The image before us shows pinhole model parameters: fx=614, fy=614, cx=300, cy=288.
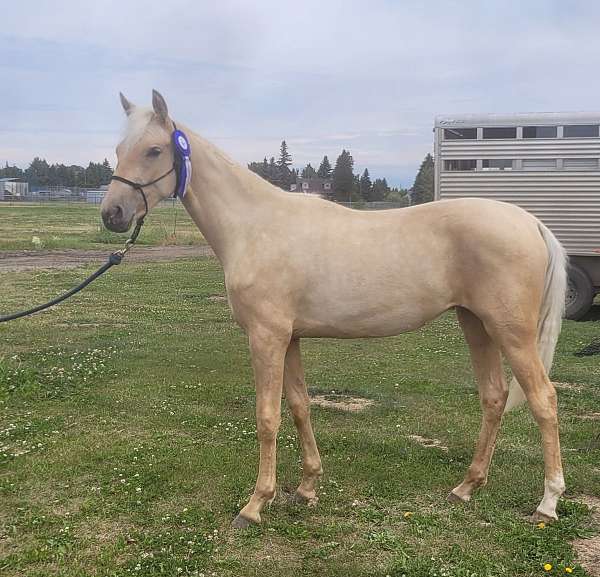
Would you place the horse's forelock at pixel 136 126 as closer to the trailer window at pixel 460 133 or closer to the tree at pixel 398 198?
the trailer window at pixel 460 133

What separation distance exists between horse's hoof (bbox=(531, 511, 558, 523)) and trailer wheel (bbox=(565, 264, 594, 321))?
9042mm

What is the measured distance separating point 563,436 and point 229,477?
324cm

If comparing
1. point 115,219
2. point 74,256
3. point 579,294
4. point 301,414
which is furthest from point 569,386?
point 74,256

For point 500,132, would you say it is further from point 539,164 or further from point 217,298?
point 217,298

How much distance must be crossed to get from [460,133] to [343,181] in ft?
203

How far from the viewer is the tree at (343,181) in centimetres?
7162

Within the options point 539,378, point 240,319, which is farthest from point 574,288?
point 240,319

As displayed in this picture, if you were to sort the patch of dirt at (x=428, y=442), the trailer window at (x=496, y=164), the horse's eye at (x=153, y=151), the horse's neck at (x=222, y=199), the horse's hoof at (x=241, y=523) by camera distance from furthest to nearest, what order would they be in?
the trailer window at (x=496, y=164), the patch of dirt at (x=428, y=442), the horse's neck at (x=222, y=199), the horse's hoof at (x=241, y=523), the horse's eye at (x=153, y=151)

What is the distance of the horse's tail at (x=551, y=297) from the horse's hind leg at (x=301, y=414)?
1758 millimetres

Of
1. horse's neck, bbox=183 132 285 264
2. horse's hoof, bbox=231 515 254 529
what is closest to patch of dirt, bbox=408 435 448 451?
horse's hoof, bbox=231 515 254 529

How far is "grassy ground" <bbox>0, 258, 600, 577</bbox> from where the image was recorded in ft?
12.7

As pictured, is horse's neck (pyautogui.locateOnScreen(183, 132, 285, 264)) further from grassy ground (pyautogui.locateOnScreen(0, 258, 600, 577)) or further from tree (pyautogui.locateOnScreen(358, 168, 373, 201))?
tree (pyautogui.locateOnScreen(358, 168, 373, 201))

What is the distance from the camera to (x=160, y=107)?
160 inches

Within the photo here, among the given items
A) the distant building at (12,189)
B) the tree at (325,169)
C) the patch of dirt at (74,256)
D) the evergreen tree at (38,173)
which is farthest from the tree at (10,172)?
→ the patch of dirt at (74,256)
